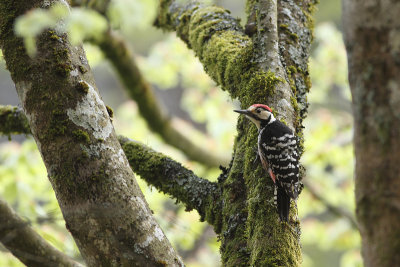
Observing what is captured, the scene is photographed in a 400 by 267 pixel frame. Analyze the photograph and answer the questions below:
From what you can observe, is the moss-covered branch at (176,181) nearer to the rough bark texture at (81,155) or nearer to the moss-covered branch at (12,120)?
the moss-covered branch at (12,120)

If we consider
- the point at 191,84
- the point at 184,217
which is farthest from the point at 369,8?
the point at 191,84

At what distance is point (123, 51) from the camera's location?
5539 millimetres

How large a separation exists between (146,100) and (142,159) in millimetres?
3005

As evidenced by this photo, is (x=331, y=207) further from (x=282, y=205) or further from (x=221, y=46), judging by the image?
(x=282, y=205)

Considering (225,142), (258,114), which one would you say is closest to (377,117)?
(258,114)

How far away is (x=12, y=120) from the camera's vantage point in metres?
3.39

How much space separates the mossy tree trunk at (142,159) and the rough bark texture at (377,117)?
32.3 inches

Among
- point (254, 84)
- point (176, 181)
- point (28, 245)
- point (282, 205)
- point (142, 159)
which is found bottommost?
point (28, 245)

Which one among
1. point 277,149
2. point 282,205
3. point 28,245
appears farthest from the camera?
point 277,149

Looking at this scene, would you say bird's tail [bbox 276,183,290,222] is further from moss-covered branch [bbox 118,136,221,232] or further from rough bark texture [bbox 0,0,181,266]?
rough bark texture [bbox 0,0,181,266]

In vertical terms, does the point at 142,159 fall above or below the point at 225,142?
below

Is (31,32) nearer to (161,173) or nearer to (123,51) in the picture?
(161,173)

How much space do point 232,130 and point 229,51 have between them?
559cm

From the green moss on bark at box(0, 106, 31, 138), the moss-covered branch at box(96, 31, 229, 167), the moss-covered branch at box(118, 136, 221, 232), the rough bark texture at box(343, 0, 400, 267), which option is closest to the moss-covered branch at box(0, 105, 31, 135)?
the green moss on bark at box(0, 106, 31, 138)
